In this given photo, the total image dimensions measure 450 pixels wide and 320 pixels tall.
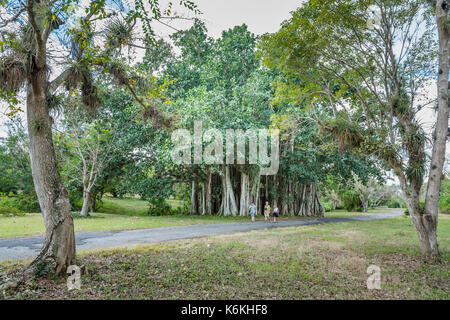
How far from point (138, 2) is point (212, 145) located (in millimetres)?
11002

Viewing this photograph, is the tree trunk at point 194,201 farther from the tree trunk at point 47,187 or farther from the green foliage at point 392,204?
the green foliage at point 392,204

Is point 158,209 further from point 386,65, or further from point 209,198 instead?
point 386,65

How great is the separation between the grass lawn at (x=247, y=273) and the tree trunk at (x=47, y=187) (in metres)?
0.50

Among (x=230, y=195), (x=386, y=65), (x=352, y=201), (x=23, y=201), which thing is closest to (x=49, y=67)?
(x=386, y=65)

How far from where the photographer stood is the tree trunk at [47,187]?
486 cm

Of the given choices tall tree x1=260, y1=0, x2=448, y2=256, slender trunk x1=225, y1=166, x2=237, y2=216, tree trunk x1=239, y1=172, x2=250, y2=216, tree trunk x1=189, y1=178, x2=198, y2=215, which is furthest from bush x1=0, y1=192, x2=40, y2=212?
tall tree x1=260, y1=0, x2=448, y2=256

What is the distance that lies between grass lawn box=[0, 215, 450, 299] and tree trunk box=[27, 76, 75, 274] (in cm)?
50

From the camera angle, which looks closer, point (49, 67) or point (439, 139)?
point (49, 67)

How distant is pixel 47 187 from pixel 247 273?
4.23 meters

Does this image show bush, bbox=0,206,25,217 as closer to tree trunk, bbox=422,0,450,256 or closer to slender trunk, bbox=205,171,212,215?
slender trunk, bbox=205,171,212,215

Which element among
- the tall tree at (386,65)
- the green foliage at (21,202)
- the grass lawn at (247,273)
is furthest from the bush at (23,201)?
the tall tree at (386,65)

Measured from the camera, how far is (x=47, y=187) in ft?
16.3

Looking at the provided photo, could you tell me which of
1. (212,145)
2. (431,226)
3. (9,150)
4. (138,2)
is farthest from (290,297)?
(9,150)
